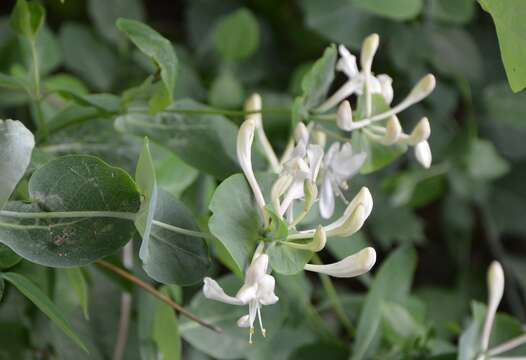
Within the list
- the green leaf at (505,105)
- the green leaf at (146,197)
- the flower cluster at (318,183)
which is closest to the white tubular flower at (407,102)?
the flower cluster at (318,183)

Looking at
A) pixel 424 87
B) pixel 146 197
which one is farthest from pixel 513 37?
pixel 146 197

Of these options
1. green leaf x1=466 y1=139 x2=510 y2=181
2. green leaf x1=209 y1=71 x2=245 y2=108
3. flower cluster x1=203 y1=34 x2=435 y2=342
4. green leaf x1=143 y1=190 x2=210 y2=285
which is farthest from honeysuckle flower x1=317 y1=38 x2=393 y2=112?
green leaf x1=466 y1=139 x2=510 y2=181

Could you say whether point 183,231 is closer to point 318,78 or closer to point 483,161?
point 318,78

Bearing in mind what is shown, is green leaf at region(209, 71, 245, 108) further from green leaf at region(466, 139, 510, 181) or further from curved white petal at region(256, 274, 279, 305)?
curved white petal at region(256, 274, 279, 305)

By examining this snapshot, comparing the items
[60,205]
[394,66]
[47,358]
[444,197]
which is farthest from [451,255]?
[60,205]

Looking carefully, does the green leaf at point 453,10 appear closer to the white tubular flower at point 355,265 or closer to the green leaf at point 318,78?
the green leaf at point 318,78

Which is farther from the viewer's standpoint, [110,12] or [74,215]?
[110,12]
